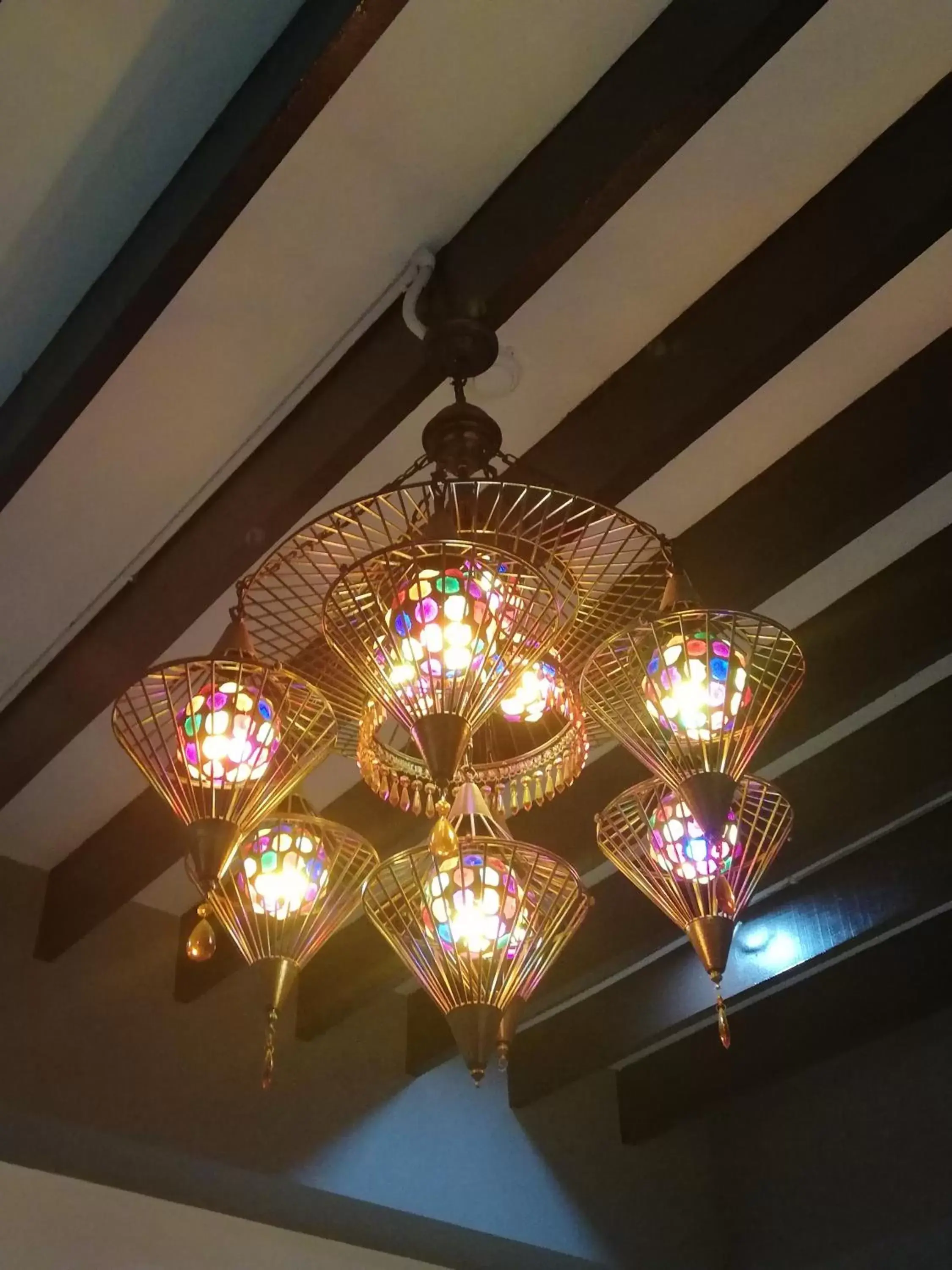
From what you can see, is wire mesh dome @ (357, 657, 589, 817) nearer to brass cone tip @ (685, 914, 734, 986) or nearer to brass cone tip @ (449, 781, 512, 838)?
brass cone tip @ (449, 781, 512, 838)

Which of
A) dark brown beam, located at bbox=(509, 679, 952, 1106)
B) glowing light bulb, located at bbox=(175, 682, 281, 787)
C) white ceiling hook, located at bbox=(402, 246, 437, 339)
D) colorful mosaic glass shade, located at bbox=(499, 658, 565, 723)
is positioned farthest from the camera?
dark brown beam, located at bbox=(509, 679, 952, 1106)

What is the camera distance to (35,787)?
207cm

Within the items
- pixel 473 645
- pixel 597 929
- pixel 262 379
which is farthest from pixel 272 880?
pixel 597 929

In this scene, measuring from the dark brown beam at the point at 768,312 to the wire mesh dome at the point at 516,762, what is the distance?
9.4 inches

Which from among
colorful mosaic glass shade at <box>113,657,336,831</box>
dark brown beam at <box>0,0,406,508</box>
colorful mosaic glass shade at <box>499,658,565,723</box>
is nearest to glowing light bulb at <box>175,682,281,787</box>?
colorful mosaic glass shade at <box>113,657,336,831</box>

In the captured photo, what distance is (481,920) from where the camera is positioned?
111 centimetres

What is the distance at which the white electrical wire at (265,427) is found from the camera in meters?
1.30

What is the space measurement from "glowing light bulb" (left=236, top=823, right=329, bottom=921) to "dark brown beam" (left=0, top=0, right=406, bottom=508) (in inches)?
21.5

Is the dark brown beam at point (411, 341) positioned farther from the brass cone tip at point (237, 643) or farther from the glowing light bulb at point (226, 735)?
the glowing light bulb at point (226, 735)

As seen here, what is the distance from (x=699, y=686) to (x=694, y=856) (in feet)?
0.69

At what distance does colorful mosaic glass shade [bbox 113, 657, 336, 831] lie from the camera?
1.03 meters

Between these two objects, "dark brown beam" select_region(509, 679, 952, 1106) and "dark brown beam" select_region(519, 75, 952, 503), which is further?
"dark brown beam" select_region(509, 679, 952, 1106)

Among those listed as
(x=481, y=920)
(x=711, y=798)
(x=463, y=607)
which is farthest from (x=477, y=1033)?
(x=463, y=607)

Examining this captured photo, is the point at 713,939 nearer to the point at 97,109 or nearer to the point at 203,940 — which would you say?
the point at 203,940
